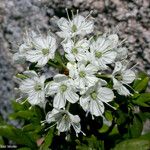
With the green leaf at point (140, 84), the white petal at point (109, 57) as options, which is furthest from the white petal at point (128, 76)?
the green leaf at point (140, 84)

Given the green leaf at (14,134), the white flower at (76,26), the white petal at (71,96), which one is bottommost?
the green leaf at (14,134)

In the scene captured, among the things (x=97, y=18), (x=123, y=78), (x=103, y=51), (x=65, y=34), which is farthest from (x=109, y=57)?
(x=97, y=18)

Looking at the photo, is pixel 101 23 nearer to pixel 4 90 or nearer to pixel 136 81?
pixel 136 81

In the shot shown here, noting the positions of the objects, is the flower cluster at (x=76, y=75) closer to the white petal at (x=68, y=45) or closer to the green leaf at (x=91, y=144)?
the white petal at (x=68, y=45)

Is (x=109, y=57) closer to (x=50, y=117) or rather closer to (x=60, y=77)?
(x=60, y=77)

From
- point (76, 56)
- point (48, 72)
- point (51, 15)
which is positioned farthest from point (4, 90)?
point (76, 56)

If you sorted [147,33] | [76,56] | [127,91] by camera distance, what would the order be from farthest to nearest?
1. [147,33]
2. [127,91]
3. [76,56]

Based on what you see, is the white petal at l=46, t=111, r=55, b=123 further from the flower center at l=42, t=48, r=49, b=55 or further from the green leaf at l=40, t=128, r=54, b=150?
the flower center at l=42, t=48, r=49, b=55
